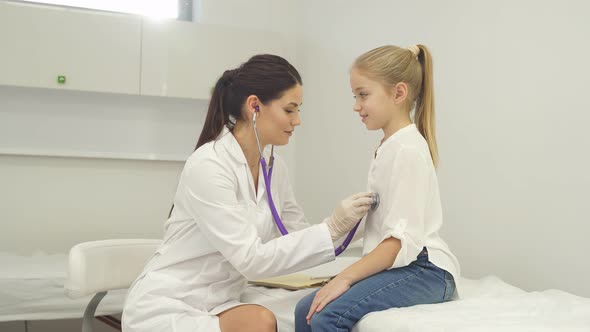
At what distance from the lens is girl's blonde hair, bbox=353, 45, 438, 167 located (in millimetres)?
1894

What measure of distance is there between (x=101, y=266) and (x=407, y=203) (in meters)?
0.95

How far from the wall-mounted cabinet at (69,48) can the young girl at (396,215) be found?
2.20m

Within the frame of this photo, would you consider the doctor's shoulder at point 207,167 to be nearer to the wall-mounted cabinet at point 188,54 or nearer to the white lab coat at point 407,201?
the white lab coat at point 407,201

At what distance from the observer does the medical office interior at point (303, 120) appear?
7.84ft

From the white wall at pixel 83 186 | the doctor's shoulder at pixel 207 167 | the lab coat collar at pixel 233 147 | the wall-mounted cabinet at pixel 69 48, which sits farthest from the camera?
→ the white wall at pixel 83 186

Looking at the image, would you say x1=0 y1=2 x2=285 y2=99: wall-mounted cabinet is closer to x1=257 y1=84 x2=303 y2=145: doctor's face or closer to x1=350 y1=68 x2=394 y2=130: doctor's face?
x1=257 y1=84 x2=303 y2=145: doctor's face

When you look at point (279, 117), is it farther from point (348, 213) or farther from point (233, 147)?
point (348, 213)

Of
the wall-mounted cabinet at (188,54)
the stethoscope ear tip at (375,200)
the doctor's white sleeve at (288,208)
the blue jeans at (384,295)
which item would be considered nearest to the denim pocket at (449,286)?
the blue jeans at (384,295)

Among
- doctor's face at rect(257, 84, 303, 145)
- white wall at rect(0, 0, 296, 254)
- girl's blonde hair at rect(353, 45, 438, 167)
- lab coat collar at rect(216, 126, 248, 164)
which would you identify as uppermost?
girl's blonde hair at rect(353, 45, 438, 167)

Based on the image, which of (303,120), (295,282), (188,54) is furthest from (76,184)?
(295,282)

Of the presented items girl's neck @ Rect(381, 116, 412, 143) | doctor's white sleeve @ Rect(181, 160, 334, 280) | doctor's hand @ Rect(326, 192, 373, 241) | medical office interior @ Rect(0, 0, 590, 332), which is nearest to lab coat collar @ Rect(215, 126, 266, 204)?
doctor's white sleeve @ Rect(181, 160, 334, 280)

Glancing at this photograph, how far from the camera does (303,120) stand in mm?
4359

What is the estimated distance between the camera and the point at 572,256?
7.51 ft

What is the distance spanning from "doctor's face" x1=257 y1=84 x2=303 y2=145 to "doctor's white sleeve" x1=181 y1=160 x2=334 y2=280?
0.78ft
